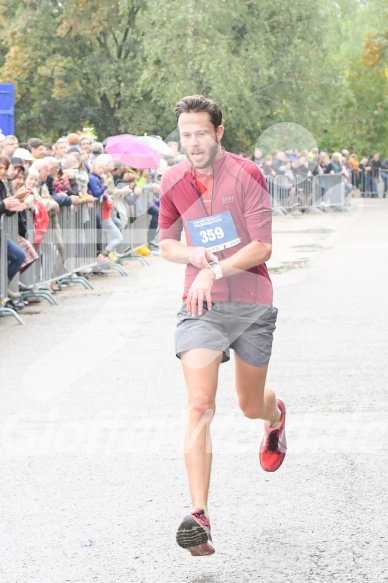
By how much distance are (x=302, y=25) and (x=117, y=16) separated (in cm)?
677

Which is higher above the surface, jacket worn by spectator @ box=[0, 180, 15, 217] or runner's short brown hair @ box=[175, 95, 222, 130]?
runner's short brown hair @ box=[175, 95, 222, 130]

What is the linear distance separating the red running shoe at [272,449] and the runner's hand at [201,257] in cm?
128

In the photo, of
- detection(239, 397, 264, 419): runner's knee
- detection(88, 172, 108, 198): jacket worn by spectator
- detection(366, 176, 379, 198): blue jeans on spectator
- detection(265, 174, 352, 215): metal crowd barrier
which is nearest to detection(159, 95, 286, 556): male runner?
detection(239, 397, 264, 419): runner's knee

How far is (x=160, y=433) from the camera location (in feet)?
24.5

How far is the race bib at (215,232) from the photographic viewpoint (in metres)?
5.41

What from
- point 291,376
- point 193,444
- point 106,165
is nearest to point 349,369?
point 291,376

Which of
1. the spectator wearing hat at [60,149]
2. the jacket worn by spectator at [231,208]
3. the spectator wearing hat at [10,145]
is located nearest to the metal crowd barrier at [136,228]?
the spectator wearing hat at [60,149]

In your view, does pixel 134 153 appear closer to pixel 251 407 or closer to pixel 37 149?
pixel 37 149

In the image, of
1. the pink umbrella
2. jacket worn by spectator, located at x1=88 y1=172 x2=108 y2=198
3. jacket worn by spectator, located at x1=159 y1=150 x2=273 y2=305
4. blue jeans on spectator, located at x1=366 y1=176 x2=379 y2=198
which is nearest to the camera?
jacket worn by spectator, located at x1=159 y1=150 x2=273 y2=305

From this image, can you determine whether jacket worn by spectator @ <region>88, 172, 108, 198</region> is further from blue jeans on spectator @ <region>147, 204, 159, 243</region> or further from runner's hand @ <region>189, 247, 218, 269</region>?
runner's hand @ <region>189, 247, 218, 269</region>

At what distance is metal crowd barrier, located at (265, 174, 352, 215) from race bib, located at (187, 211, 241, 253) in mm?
28016

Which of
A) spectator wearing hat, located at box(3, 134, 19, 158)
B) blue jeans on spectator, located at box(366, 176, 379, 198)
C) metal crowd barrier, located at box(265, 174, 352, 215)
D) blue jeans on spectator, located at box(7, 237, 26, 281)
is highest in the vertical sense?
spectator wearing hat, located at box(3, 134, 19, 158)

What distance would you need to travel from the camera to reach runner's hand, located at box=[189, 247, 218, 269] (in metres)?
5.30

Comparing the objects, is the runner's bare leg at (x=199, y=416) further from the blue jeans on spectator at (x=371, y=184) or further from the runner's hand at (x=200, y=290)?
the blue jeans on spectator at (x=371, y=184)
